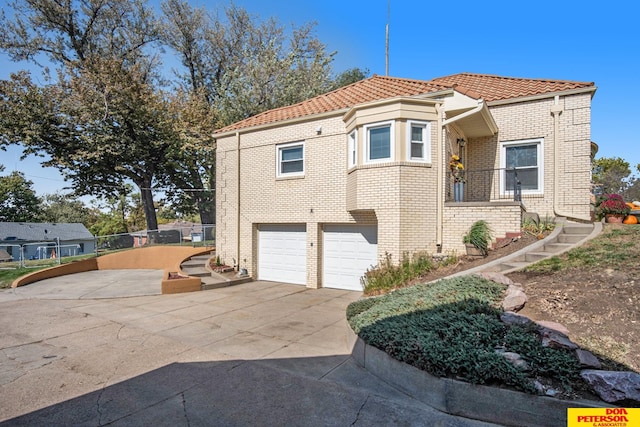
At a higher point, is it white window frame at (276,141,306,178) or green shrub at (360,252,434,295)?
white window frame at (276,141,306,178)

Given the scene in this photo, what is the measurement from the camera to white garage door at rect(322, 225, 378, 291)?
1041 cm

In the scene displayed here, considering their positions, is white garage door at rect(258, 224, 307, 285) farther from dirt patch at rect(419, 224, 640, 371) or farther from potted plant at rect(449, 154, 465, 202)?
dirt patch at rect(419, 224, 640, 371)

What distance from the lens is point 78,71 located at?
19.2 metres

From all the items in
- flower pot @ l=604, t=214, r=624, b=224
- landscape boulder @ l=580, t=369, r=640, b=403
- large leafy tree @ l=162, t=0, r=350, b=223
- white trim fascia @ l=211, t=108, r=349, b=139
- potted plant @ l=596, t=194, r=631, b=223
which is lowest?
landscape boulder @ l=580, t=369, r=640, b=403

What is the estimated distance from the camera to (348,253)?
35.6ft

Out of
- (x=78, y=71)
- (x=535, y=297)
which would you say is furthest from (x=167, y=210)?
(x=535, y=297)

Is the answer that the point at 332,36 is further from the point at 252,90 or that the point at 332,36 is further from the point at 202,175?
the point at 202,175

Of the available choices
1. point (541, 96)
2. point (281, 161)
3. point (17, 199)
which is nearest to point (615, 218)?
point (541, 96)

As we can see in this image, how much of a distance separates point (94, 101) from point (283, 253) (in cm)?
1471

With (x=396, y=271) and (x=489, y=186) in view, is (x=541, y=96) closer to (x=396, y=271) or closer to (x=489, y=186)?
(x=489, y=186)

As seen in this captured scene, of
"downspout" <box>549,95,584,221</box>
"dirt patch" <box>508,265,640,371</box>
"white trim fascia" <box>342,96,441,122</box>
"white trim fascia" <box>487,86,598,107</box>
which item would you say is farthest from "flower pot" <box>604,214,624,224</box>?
"white trim fascia" <box>342,96,441,122</box>

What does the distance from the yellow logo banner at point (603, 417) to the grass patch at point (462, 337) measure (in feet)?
0.69

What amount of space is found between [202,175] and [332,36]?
44.1 ft

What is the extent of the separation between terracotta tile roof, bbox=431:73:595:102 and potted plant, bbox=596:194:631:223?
3.38 meters
